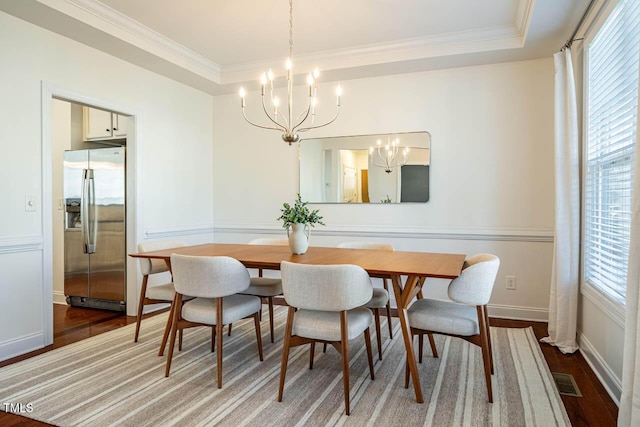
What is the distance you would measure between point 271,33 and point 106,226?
101 inches

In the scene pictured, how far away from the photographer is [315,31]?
3572 mm

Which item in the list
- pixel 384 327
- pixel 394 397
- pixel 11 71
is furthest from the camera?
pixel 384 327

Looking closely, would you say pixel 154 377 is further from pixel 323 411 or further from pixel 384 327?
pixel 384 327

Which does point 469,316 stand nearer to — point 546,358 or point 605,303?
point 605,303

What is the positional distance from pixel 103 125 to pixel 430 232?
3665 millimetres

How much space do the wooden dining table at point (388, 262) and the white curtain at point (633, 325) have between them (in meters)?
0.72

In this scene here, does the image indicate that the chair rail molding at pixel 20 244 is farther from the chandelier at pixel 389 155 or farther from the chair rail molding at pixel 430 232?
the chandelier at pixel 389 155

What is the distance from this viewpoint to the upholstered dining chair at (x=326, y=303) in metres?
2.11

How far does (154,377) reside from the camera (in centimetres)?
257

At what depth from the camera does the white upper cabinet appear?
168 inches

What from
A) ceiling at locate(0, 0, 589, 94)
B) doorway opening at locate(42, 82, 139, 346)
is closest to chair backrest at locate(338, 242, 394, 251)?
ceiling at locate(0, 0, 589, 94)

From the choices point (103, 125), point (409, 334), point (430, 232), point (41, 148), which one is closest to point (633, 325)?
point (409, 334)

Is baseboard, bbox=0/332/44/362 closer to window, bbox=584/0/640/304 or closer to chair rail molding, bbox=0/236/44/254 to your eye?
chair rail molding, bbox=0/236/44/254

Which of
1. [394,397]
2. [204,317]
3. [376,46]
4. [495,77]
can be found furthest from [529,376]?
[376,46]
